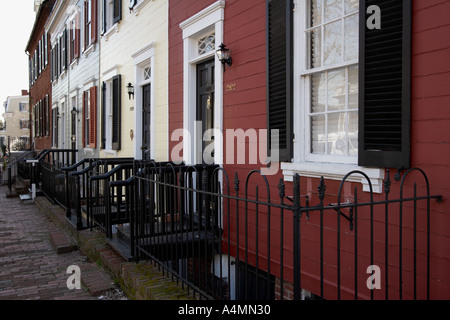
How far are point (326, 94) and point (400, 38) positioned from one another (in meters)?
0.98

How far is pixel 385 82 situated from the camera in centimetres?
332

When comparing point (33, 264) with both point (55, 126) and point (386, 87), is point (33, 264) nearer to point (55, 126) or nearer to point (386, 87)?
point (386, 87)

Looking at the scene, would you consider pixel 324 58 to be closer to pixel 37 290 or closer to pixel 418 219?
pixel 418 219

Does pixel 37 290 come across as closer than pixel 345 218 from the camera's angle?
No

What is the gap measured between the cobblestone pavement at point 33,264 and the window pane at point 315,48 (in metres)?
3.14

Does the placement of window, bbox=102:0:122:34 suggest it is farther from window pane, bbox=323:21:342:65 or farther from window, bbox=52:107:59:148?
window, bbox=52:107:59:148

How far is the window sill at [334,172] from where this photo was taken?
3420 millimetres

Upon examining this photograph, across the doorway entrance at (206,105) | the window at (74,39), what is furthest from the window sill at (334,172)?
the window at (74,39)

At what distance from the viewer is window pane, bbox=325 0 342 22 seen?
390cm

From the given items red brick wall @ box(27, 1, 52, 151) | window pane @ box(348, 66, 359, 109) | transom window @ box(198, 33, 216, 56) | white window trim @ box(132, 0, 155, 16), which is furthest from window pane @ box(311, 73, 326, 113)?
red brick wall @ box(27, 1, 52, 151)

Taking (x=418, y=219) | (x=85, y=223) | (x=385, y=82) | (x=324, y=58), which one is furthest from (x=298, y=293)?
(x=85, y=223)

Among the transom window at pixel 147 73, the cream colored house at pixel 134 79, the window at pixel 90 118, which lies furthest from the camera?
the window at pixel 90 118

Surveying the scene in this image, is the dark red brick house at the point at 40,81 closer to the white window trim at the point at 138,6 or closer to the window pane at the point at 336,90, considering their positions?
the white window trim at the point at 138,6

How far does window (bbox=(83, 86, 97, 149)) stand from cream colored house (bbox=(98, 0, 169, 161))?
461 mm
